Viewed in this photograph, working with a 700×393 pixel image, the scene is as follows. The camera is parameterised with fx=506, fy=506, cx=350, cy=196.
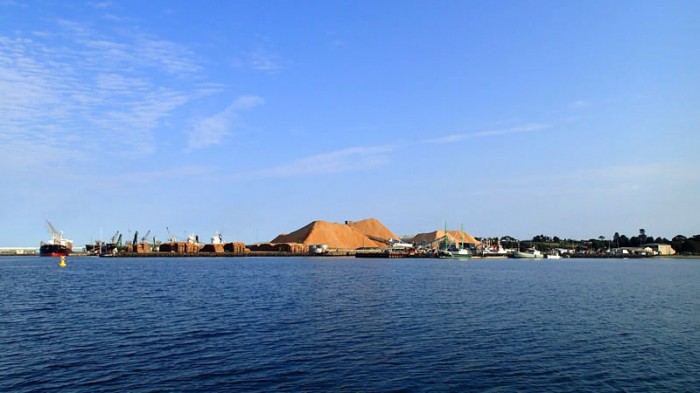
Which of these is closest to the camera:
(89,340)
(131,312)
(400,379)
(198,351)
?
(400,379)

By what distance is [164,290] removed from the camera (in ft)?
200

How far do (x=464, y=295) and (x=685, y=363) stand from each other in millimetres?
30768

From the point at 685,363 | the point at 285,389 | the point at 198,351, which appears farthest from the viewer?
the point at 198,351

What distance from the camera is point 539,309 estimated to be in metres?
44.2

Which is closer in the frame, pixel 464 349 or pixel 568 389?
pixel 568 389

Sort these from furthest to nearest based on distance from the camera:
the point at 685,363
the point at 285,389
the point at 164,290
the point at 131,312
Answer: the point at 164,290 < the point at 131,312 < the point at 685,363 < the point at 285,389

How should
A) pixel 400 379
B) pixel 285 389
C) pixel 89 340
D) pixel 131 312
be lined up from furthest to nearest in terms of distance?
1. pixel 131 312
2. pixel 89 340
3. pixel 400 379
4. pixel 285 389

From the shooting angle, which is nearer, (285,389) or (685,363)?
(285,389)

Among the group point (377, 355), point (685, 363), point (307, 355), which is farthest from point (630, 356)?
point (307, 355)

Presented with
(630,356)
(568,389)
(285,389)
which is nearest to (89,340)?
(285,389)

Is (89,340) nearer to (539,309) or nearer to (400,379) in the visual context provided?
(400,379)

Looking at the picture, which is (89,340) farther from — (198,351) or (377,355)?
(377,355)

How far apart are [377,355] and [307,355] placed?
3.60m

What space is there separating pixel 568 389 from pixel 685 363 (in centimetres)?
897
